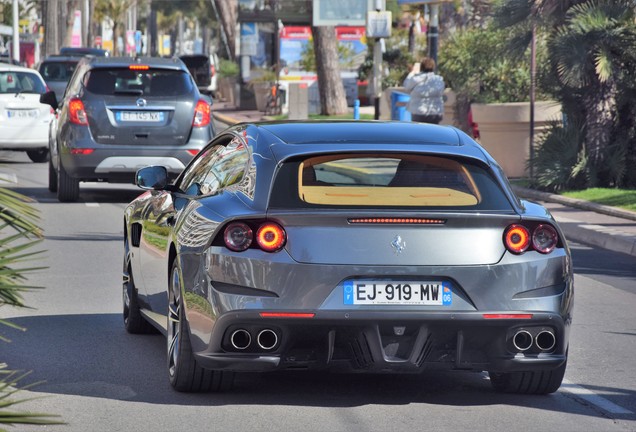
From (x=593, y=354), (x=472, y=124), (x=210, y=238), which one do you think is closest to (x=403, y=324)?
(x=210, y=238)

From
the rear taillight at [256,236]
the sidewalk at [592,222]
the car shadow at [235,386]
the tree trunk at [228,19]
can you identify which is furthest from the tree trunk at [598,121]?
the tree trunk at [228,19]

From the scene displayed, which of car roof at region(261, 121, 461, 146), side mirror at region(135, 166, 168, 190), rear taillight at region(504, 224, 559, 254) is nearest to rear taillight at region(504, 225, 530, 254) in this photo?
rear taillight at region(504, 224, 559, 254)

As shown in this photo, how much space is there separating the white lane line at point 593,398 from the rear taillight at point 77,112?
10973 mm

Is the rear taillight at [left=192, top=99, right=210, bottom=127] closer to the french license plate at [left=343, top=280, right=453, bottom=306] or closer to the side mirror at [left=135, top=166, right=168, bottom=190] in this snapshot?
the side mirror at [left=135, top=166, right=168, bottom=190]

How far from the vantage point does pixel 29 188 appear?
21.2 meters

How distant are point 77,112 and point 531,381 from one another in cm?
1141

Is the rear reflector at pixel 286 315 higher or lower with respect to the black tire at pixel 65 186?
higher

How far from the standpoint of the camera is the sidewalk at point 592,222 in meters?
15.4

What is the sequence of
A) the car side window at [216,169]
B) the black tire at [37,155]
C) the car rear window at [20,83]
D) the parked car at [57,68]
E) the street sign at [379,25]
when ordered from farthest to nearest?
the parked car at [57,68] → the street sign at [379,25] → the black tire at [37,155] → the car rear window at [20,83] → the car side window at [216,169]

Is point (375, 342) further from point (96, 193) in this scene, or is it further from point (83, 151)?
point (96, 193)

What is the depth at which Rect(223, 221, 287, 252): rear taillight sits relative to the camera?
6.85 metres

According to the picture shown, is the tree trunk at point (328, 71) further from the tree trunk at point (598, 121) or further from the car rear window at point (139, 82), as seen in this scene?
the car rear window at point (139, 82)

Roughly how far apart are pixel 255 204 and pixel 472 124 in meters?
17.9

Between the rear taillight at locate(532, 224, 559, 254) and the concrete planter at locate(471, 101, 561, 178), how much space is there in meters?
16.6
